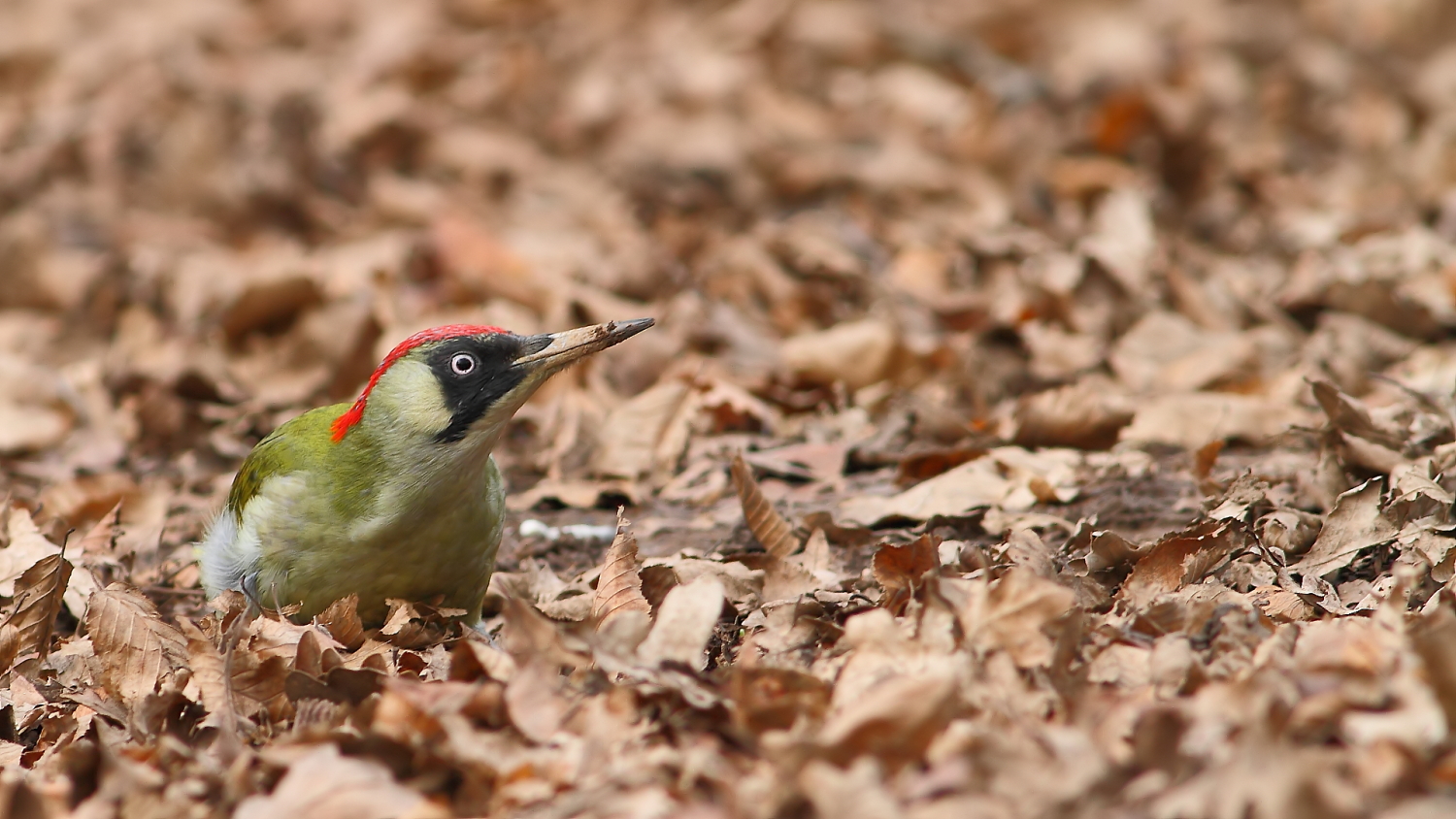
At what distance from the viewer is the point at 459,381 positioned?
13.6 feet

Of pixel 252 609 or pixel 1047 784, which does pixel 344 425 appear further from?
pixel 1047 784

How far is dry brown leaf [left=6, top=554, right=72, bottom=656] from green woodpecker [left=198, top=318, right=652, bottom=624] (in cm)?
41

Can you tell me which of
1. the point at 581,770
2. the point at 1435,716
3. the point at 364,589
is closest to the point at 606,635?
the point at 581,770

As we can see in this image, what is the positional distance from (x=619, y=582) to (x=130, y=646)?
4.10 ft

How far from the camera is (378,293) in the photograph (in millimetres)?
6777

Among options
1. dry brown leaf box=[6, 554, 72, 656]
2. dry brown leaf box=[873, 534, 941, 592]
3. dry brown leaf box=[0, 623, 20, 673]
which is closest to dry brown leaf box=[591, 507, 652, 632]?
dry brown leaf box=[873, 534, 941, 592]

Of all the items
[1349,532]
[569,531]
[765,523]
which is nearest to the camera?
[1349,532]

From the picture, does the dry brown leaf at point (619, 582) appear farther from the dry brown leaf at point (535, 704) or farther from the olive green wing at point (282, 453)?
the olive green wing at point (282, 453)

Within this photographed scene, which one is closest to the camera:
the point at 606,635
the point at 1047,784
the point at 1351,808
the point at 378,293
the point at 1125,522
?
the point at 1351,808

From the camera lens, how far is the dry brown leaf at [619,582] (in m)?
3.87

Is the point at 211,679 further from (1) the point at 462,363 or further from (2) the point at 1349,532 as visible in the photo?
(2) the point at 1349,532

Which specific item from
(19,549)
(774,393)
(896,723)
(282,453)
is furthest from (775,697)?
(774,393)

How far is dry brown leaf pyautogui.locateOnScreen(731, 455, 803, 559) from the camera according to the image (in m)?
4.42

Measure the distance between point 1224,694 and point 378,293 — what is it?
4772 mm
